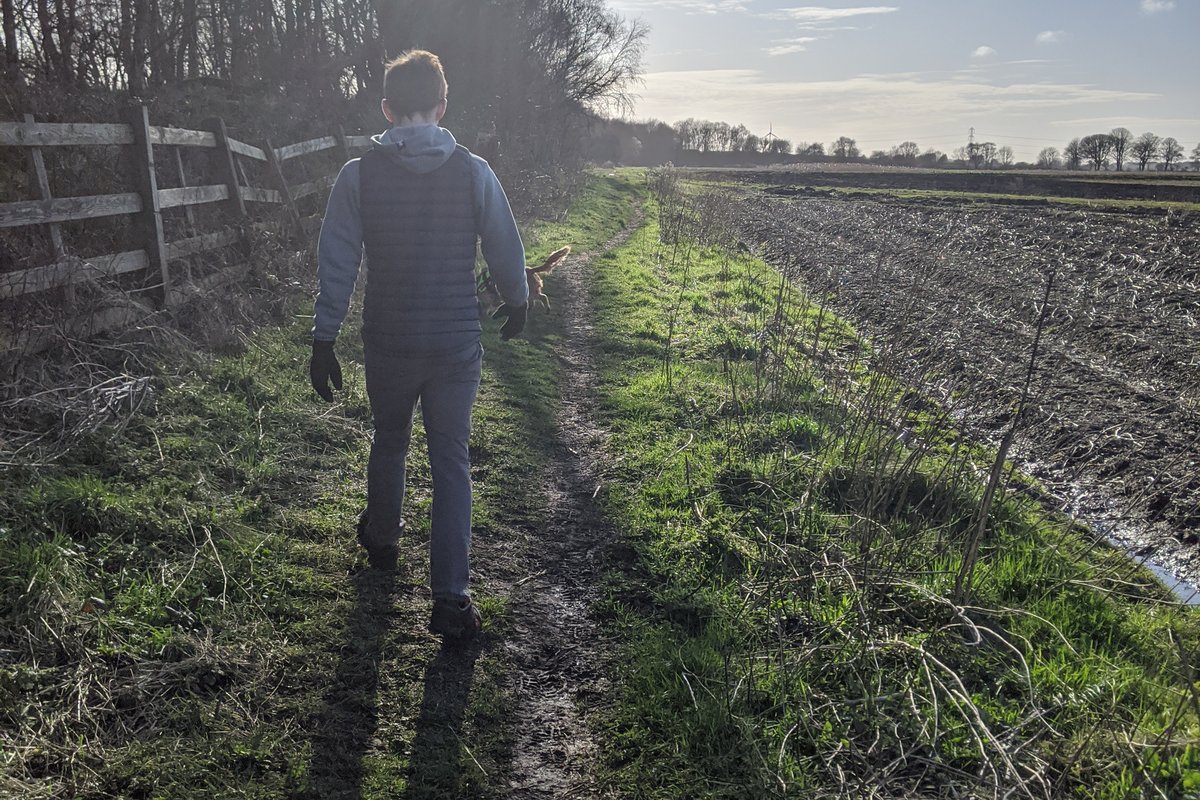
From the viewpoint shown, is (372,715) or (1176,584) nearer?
(372,715)

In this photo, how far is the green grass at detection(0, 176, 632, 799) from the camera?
2.84 meters

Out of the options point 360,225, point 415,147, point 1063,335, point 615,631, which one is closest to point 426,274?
point 360,225

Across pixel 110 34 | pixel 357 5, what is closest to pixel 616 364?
pixel 110 34

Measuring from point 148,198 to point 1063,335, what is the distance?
374 inches

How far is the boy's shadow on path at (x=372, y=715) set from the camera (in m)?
2.85

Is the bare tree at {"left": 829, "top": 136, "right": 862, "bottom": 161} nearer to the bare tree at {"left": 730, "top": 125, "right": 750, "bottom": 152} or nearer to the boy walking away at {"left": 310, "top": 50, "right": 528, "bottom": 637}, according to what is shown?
the bare tree at {"left": 730, "top": 125, "right": 750, "bottom": 152}

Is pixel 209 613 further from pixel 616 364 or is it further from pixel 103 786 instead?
pixel 616 364

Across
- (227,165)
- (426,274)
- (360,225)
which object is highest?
(227,165)

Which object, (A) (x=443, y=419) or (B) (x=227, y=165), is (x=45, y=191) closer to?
(B) (x=227, y=165)

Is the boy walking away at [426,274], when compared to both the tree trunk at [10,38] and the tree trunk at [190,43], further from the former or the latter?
the tree trunk at [190,43]

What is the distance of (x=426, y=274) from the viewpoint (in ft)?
11.8

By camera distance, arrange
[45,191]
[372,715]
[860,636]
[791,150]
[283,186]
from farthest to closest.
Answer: [791,150] → [283,186] → [45,191] → [860,636] → [372,715]

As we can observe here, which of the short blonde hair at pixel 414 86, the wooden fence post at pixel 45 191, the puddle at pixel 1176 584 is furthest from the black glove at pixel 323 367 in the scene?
the puddle at pixel 1176 584

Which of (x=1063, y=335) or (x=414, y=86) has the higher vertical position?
(x=414, y=86)
